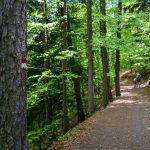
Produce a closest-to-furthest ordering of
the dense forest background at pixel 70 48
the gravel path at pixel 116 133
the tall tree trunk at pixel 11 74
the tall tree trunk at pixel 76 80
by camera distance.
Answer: the tall tree trunk at pixel 11 74 → the gravel path at pixel 116 133 → the dense forest background at pixel 70 48 → the tall tree trunk at pixel 76 80

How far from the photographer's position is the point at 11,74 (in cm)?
356

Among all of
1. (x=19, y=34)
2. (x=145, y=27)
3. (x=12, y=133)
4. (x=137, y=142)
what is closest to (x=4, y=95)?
(x=12, y=133)

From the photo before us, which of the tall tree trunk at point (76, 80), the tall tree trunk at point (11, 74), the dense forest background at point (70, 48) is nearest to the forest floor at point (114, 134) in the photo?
the dense forest background at point (70, 48)

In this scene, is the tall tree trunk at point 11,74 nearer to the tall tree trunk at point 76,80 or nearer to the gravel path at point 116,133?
the gravel path at point 116,133

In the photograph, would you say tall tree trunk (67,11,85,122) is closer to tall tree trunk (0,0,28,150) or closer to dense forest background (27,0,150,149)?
dense forest background (27,0,150,149)

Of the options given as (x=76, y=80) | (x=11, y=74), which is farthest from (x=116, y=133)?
(x=76, y=80)

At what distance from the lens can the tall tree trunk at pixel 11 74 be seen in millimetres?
3551

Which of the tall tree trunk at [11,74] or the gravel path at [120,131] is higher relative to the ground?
the tall tree trunk at [11,74]

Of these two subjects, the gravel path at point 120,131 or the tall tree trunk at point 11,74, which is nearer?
the tall tree trunk at point 11,74

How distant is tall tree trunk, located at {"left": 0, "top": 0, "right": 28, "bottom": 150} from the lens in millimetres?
3551

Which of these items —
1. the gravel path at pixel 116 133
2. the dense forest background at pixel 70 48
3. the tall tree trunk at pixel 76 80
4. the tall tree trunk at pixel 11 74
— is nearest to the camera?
the tall tree trunk at pixel 11 74

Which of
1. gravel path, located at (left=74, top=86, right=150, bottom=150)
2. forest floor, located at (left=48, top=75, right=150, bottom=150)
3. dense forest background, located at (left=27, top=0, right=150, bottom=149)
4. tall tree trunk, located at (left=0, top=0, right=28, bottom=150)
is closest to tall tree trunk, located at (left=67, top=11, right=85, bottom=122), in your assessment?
dense forest background, located at (left=27, top=0, right=150, bottom=149)

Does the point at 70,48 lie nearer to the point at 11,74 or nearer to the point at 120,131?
the point at 120,131

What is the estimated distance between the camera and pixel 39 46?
20781 millimetres
